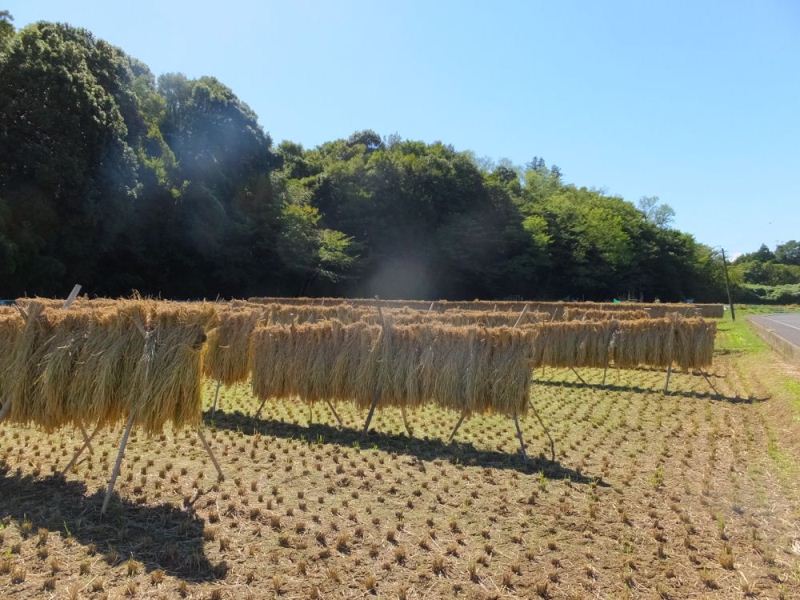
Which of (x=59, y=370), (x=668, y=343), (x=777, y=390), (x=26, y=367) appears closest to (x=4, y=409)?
(x=26, y=367)

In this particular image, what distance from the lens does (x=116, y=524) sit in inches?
215

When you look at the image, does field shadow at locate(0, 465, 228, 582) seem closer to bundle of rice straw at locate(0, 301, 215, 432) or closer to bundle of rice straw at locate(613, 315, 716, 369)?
bundle of rice straw at locate(0, 301, 215, 432)

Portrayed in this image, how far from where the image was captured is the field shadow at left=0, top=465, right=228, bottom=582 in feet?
15.6

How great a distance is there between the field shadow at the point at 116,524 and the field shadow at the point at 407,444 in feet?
10.5

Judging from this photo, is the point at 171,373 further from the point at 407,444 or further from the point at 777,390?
the point at 777,390

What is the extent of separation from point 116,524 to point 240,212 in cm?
3634

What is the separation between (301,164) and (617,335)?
4319 centimetres

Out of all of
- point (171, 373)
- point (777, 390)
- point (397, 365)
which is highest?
point (171, 373)

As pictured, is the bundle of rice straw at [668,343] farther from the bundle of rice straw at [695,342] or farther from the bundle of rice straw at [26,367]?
the bundle of rice straw at [26,367]

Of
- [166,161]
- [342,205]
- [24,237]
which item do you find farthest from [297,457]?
[342,205]

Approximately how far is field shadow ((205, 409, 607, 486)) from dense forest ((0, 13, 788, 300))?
20.1m

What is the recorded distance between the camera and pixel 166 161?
36.9 metres

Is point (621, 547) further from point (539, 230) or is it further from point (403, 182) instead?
point (539, 230)

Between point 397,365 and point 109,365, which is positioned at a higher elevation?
point 109,365
